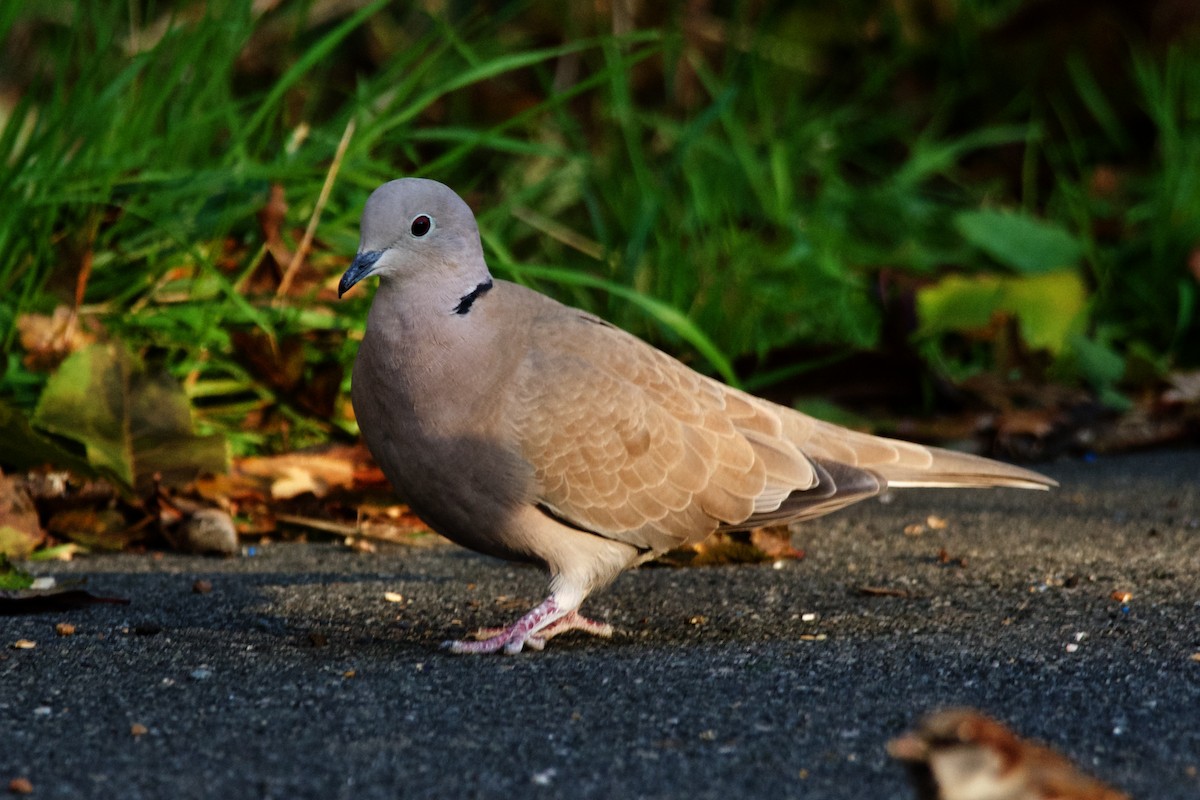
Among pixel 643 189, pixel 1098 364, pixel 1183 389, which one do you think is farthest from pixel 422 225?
pixel 1183 389

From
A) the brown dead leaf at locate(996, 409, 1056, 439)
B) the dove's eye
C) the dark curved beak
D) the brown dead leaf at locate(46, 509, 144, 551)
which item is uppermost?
the dove's eye

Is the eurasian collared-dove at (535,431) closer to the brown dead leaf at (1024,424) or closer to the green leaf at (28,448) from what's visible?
the green leaf at (28,448)

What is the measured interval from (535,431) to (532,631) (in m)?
0.41

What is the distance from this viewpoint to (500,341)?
316 cm

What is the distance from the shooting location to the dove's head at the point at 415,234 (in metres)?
3.11

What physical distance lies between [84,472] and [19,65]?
166 inches

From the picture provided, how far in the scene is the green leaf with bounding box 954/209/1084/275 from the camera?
596 centimetres

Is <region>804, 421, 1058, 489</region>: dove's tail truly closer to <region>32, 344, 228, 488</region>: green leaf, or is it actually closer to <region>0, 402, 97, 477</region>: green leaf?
<region>32, 344, 228, 488</region>: green leaf

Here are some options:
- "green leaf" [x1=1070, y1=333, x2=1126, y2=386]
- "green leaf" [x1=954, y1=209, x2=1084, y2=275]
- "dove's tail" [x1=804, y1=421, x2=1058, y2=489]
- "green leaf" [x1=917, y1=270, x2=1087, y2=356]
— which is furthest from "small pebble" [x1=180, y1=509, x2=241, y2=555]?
"green leaf" [x1=954, y1=209, x2=1084, y2=275]

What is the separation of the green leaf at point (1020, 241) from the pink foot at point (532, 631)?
Result: 330 centimetres

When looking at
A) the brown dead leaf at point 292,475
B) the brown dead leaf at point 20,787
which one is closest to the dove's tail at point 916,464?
the brown dead leaf at point 292,475

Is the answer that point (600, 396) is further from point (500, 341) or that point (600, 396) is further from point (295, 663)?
point (295, 663)

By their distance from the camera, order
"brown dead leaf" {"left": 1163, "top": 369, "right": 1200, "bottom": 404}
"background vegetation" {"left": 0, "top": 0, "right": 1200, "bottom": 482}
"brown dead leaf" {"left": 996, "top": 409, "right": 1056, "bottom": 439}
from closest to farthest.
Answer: "background vegetation" {"left": 0, "top": 0, "right": 1200, "bottom": 482}
"brown dead leaf" {"left": 996, "top": 409, "right": 1056, "bottom": 439}
"brown dead leaf" {"left": 1163, "top": 369, "right": 1200, "bottom": 404}

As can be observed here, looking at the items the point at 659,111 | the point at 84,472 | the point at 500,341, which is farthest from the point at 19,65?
the point at 500,341
